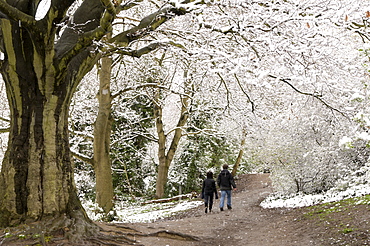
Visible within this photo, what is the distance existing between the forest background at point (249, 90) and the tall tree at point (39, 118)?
0.75 metres

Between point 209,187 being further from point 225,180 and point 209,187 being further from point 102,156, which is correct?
point 102,156

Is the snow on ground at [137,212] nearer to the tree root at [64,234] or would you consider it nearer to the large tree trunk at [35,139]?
the tree root at [64,234]

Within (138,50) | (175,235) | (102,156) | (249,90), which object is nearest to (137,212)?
(102,156)

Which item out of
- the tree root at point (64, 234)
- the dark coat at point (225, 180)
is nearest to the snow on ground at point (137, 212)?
the dark coat at point (225, 180)

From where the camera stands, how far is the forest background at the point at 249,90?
234 inches

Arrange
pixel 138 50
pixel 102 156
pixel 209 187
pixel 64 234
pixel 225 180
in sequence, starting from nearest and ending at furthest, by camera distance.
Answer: pixel 64 234
pixel 138 50
pixel 102 156
pixel 225 180
pixel 209 187

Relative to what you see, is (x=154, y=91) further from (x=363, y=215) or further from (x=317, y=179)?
(x=363, y=215)

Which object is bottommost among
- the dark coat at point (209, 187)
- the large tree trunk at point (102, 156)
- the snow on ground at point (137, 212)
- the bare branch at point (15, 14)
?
the snow on ground at point (137, 212)

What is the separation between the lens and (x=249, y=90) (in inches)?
344

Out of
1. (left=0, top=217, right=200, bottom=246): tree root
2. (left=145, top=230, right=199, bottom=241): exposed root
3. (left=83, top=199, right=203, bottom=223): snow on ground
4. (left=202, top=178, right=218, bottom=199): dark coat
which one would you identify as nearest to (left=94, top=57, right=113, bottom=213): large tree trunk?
(left=83, top=199, right=203, bottom=223): snow on ground

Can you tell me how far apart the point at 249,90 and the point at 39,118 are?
4.75 metres

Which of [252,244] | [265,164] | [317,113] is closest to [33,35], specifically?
[252,244]

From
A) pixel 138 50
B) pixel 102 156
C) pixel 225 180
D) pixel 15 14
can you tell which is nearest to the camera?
pixel 15 14

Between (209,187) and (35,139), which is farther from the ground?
(35,139)
